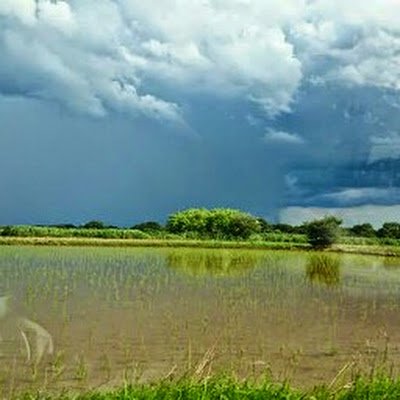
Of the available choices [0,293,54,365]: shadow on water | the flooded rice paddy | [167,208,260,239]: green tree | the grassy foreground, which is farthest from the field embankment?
the grassy foreground

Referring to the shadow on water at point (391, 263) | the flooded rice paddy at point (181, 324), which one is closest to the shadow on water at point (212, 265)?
the flooded rice paddy at point (181, 324)

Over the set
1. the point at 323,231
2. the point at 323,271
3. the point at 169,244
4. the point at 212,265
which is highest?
the point at 323,231

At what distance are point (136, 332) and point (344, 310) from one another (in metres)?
5.70

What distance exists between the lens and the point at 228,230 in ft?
185

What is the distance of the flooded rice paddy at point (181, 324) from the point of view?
888 centimetres

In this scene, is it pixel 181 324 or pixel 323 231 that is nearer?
pixel 181 324

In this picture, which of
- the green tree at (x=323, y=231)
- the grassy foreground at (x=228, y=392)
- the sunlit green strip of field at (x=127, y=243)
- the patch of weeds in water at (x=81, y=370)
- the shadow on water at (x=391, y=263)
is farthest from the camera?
the green tree at (x=323, y=231)

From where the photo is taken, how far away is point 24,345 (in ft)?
31.7

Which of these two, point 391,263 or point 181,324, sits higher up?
point 391,263

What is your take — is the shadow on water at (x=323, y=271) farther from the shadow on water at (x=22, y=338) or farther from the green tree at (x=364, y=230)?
the green tree at (x=364, y=230)

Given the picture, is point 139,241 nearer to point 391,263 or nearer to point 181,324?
point 391,263

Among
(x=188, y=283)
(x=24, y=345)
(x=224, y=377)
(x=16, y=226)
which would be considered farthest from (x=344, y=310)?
(x=16, y=226)

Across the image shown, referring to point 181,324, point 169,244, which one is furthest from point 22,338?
point 169,244

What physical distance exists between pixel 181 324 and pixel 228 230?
1742 inches
